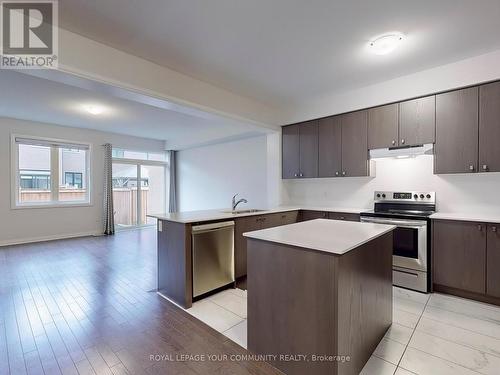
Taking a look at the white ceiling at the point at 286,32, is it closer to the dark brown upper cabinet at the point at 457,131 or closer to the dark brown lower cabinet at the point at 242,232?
the dark brown upper cabinet at the point at 457,131

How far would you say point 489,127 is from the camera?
9.05 ft

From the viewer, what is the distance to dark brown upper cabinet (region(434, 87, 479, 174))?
2.85 m

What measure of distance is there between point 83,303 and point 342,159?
12.7ft

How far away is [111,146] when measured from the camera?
6613mm

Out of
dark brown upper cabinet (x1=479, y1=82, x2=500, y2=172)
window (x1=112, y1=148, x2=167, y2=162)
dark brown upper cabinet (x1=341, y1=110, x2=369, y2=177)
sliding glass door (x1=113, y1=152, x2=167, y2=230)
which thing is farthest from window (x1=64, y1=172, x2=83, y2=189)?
dark brown upper cabinet (x1=479, y1=82, x2=500, y2=172)

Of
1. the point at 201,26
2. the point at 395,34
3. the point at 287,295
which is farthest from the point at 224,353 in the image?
the point at 395,34

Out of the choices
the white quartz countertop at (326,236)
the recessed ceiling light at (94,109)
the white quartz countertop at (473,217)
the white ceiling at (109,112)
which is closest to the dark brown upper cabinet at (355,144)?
the white quartz countertop at (473,217)

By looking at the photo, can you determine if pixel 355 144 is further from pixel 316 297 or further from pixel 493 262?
pixel 316 297

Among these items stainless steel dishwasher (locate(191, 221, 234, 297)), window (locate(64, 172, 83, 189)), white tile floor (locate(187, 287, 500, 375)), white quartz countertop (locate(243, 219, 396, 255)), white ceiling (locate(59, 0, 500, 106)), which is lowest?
white tile floor (locate(187, 287, 500, 375))

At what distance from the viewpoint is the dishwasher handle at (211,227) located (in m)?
2.73

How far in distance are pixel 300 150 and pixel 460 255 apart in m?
2.62

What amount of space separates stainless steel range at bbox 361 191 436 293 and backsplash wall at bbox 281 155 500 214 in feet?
0.56

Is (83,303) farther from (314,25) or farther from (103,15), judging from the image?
(314,25)

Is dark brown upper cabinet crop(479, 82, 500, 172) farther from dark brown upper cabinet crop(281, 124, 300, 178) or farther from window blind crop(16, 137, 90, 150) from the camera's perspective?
window blind crop(16, 137, 90, 150)
